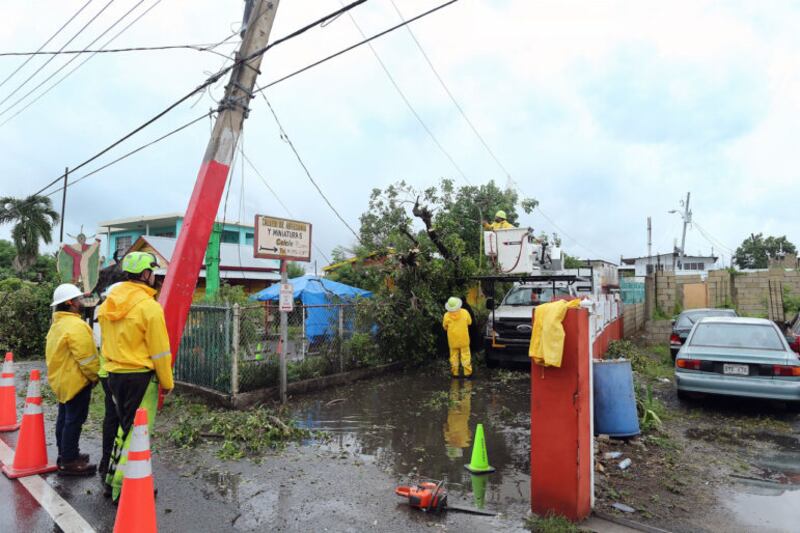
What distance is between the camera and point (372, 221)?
2461 cm

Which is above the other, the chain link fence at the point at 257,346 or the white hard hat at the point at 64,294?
the white hard hat at the point at 64,294

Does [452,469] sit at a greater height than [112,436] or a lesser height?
lesser

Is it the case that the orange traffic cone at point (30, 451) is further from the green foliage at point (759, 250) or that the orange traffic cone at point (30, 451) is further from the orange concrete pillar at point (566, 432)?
the green foliage at point (759, 250)

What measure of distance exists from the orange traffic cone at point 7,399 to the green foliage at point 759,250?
2806 inches

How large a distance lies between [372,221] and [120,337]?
20881 millimetres

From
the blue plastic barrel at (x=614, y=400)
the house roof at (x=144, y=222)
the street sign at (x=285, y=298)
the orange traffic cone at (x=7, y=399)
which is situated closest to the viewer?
the blue plastic barrel at (x=614, y=400)

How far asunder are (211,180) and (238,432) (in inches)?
135

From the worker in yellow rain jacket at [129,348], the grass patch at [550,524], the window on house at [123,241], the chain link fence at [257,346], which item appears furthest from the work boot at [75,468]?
the window on house at [123,241]

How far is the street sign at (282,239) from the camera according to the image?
7.23m

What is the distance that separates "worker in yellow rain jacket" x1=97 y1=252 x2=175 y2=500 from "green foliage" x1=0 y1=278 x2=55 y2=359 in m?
11.3

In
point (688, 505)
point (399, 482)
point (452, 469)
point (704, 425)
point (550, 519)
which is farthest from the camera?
point (704, 425)

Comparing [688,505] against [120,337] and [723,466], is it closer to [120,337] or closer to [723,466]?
[723,466]

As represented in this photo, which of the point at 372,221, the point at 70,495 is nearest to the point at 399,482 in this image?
the point at 70,495

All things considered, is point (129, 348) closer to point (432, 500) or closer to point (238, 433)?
point (238, 433)
